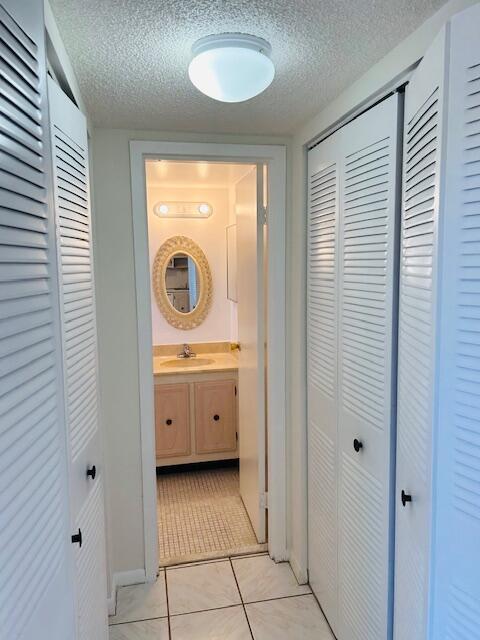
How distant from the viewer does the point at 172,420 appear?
344 centimetres

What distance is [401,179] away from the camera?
1.42 meters

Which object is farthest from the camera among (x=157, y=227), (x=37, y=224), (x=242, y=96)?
(x=157, y=227)

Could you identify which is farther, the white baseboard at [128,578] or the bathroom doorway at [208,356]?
the bathroom doorway at [208,356]

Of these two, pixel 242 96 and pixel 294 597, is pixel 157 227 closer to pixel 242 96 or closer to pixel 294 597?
pixel 242 96

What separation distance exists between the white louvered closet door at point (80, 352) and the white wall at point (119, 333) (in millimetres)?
577

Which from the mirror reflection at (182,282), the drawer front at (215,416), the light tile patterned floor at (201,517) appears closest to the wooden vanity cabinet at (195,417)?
the drawer front at (215,416)

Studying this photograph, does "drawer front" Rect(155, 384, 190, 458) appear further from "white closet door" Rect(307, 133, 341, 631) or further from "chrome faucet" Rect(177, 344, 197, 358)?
"white closet door" Rect(307, 133, 341, 631)

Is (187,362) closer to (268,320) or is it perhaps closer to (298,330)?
(268,320)

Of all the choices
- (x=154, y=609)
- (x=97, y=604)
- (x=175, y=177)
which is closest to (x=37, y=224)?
(x=97, y=604)

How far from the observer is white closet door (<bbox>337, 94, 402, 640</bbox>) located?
4.83 ft

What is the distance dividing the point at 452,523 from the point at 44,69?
1.33 m

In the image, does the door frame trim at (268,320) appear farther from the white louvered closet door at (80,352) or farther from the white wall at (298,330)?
the white louvered closet door at (80,352)

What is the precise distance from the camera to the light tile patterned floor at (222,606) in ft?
6.69

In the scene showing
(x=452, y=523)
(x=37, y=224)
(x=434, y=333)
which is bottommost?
(x=452, y=523)
